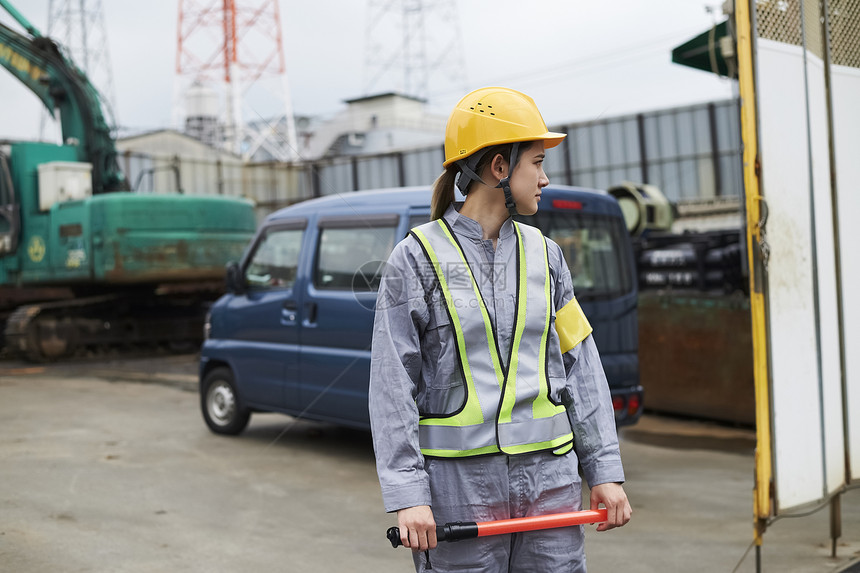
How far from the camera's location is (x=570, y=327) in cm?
239

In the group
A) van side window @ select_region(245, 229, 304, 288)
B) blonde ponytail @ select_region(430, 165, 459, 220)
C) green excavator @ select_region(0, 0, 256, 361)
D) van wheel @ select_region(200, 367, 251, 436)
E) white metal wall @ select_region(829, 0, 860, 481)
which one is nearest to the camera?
blonde ponytail @ select_region(430, 165, 459, 220)

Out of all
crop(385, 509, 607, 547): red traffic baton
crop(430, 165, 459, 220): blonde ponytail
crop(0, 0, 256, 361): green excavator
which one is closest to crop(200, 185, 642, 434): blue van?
crop(430, 165, 459, 220): blonde ponytail

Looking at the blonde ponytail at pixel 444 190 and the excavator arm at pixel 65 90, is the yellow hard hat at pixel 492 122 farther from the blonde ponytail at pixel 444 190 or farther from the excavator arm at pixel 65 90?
the excavator arm at pixel 65 90

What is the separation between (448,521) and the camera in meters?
2.19

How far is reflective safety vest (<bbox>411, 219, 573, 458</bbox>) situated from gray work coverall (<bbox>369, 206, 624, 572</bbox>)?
23mm

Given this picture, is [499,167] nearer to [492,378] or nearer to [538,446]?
[492,378]

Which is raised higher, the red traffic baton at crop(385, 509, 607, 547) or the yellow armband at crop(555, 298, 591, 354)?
the yellow armband at crop(555, 298, 591, 354)

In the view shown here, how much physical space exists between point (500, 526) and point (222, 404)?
6245 millimetres

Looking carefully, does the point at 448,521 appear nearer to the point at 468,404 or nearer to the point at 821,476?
Answer: the point at 468,404

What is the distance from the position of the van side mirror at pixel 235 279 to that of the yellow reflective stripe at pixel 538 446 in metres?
5.73

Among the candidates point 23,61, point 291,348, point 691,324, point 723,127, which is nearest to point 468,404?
point 291,348

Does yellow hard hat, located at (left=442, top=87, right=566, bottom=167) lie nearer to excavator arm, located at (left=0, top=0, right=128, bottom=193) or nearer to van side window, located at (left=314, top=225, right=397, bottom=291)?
van side window, located at (left=314, top=225, right=397, bottom=291)

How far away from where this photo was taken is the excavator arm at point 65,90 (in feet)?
51.4

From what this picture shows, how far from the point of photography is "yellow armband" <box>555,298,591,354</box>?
2.38 metres
